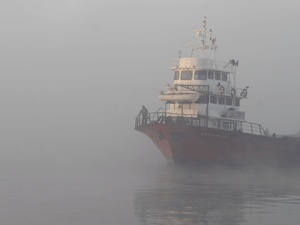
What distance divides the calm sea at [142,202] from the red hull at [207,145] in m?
11.5

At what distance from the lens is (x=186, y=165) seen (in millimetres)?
40062

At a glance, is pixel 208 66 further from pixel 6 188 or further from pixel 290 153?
pixel 6 188

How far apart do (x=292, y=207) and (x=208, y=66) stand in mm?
25603

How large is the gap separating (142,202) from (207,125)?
22195 millimetres

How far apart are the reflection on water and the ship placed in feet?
38.6

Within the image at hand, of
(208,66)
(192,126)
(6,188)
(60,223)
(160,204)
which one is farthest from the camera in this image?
(208,66)

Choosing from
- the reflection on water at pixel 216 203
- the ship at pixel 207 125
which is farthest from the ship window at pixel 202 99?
the reflection on water at pixel 216 203

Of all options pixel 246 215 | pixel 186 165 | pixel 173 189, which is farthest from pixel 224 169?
pixel 246 215

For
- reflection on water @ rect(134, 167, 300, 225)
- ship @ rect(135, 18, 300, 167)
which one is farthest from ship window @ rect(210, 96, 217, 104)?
reflection on water @ rect(134, 167, 300, 225)

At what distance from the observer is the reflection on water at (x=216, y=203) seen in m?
16.2

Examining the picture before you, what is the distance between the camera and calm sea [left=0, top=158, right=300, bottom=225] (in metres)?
15.9

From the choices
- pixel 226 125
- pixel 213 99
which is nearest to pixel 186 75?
pixel 213 99

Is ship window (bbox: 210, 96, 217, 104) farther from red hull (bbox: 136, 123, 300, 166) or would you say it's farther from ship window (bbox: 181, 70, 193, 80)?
red hull (bbox: 136, 123, 300, 166)

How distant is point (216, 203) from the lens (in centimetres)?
1948
